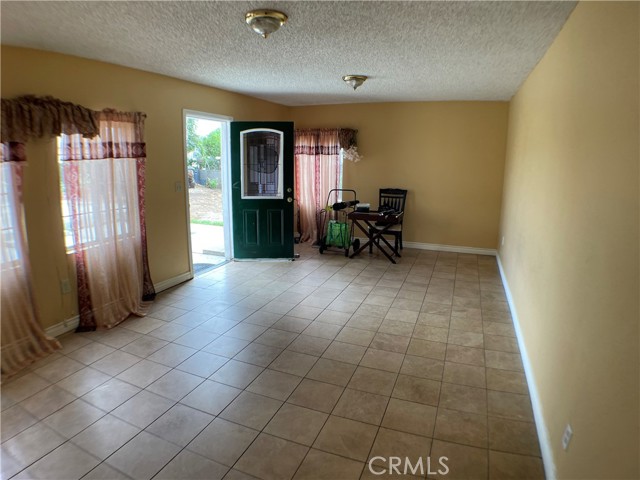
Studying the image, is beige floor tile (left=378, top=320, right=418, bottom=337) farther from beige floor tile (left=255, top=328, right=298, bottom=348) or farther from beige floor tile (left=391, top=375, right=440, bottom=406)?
beige floor tile (left=255, top=328, right=298, bottom=348)

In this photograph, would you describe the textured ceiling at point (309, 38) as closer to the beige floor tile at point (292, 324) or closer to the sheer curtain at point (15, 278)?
the sheer curtain at point (15, 278)

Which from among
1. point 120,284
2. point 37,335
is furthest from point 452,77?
point 37,335

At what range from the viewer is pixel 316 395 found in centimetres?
246

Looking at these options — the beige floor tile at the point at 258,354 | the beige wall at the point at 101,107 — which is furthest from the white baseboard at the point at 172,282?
the beige floor tile at the point at 258,354

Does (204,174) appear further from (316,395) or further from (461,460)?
(461,460)

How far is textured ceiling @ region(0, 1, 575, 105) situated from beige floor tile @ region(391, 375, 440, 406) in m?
2.27

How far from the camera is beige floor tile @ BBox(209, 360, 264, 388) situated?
2.61 meters

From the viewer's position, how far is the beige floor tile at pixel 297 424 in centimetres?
212

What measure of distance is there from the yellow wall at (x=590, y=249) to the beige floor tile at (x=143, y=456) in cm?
183

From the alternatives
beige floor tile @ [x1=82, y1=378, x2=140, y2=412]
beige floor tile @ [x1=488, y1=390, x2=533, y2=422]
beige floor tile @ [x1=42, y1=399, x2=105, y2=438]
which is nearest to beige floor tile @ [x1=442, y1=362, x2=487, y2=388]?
beige floor tile @ [x1=488, y1=390, x2=533, y2=422]

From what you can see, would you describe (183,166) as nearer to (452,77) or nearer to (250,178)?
(250,178)

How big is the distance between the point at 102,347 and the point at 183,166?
2169 millimetres

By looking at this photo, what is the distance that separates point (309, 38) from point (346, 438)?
8.47 feet

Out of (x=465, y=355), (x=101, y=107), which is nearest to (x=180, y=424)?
(x=465, y=355)
